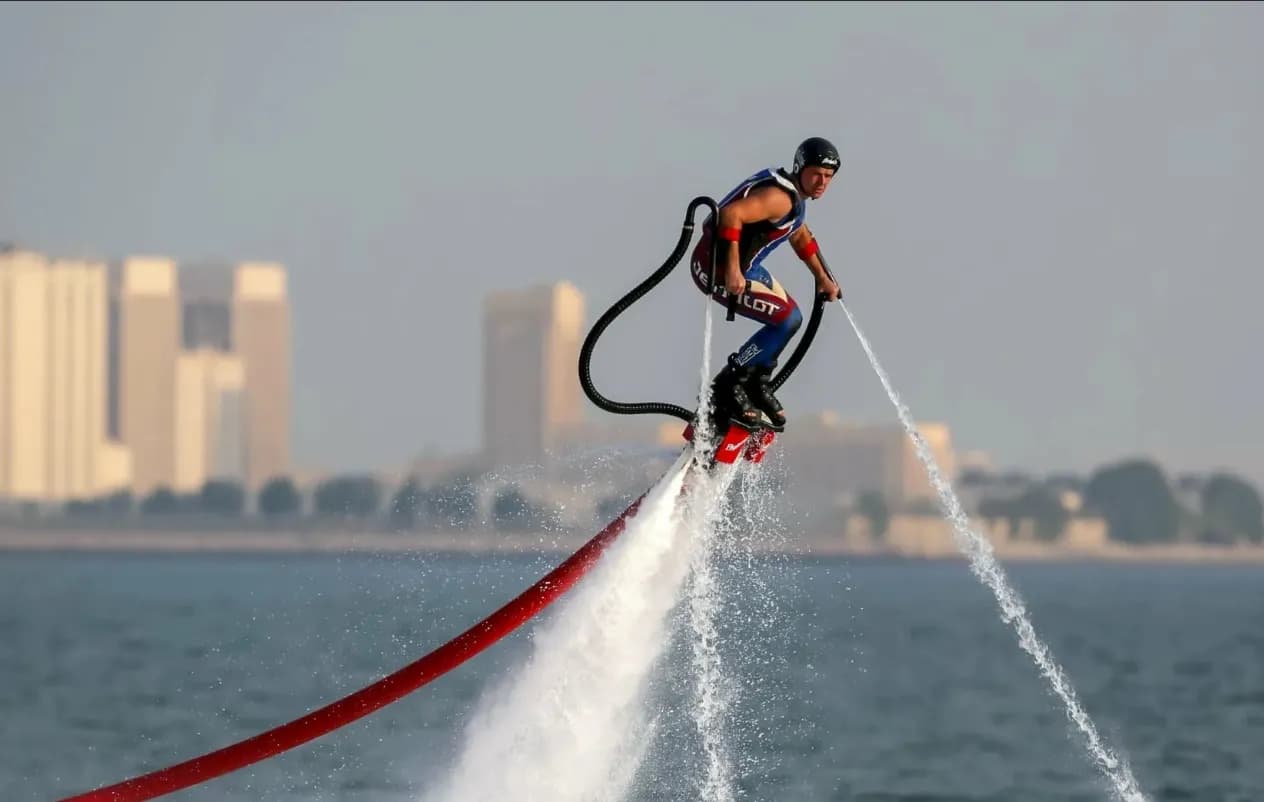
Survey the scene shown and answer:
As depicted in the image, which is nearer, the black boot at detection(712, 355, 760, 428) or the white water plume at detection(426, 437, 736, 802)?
the black boot at detection(712, 355, 760, 428)

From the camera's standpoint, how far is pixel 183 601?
123375 millimetres

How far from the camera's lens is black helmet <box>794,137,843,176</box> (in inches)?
637

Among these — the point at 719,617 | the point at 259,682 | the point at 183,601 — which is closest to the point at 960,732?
the point at 259,682

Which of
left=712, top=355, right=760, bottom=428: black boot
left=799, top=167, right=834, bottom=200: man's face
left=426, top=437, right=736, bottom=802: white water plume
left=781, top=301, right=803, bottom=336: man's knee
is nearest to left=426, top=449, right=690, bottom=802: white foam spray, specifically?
left=426, top=437, right=736, bottom=802: white water plume

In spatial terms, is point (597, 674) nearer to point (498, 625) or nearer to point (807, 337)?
point (498, 625)

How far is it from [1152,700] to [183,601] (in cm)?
8218

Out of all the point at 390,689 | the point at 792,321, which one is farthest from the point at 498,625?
the point at 792,321

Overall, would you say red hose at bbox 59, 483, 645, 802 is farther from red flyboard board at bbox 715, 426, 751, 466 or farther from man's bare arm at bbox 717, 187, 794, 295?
man's bare arm at bbox 717, 187, 794, 295

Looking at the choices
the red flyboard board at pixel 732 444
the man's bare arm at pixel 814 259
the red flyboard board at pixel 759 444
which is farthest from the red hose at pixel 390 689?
the man's bare arm at pixel 814 259

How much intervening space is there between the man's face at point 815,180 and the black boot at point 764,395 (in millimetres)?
1347

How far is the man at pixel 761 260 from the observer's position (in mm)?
16281

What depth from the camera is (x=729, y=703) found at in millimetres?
19297

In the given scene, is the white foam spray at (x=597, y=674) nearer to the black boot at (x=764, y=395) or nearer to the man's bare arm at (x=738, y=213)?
the black boot at (x=764, y=395)

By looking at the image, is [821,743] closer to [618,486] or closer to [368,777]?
[368,777]
